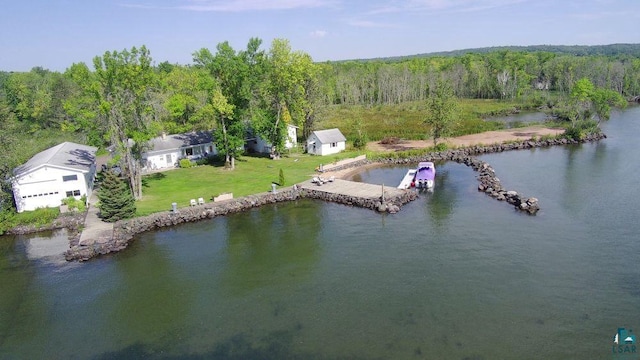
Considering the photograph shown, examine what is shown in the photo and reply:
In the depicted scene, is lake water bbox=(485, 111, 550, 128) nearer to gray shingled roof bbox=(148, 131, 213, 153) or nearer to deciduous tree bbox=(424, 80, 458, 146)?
deciduous tree bbox=(424, 80, 458, 146)

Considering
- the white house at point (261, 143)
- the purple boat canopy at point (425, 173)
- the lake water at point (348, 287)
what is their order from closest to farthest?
the lake water at point (348, 287) < the purple boat canopy at point (425, 173) < the white house at point (261, 143)

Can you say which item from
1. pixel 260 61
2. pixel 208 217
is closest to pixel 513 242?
pixel 208 217

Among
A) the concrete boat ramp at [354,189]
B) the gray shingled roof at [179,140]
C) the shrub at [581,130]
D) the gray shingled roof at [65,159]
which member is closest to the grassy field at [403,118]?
the shrub at [581,130]

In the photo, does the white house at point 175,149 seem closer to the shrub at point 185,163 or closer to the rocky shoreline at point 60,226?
the shrub at point 185,163

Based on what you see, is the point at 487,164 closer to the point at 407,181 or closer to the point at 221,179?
the point at 407,181

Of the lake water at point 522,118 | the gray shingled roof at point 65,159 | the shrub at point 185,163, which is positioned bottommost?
the lake water at point 522,118

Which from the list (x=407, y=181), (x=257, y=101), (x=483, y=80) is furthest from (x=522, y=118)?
(x=257, y=101)
